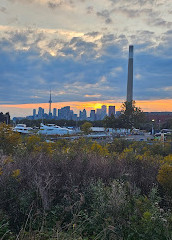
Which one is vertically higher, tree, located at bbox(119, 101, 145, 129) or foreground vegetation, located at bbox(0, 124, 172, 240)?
tree, located at bbox(119, 101, 145, 129)

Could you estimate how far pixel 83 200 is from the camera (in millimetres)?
5004

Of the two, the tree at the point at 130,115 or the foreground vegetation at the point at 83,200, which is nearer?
the foreground vegetation at the point at 83,200

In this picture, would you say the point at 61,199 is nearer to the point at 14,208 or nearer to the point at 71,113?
the point at 14,208

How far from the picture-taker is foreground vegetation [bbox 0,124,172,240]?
4.13m

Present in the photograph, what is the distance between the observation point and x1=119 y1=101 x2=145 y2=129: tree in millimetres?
37750

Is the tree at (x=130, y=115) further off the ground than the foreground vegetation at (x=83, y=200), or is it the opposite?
the tree at (x=130, y=115)

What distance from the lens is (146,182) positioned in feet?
21.3

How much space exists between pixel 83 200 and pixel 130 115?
3377 cm

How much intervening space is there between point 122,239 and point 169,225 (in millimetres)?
831

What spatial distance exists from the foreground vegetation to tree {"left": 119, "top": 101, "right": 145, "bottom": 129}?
30188 millimetres

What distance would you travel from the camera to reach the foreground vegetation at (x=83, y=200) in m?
4.13

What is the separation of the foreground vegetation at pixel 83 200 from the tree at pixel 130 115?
1189 inches

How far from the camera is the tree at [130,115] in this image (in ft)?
124

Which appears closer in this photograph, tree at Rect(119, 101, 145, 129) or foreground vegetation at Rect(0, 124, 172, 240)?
foreground vegetation at Rect(0, 124, 172, 240)
